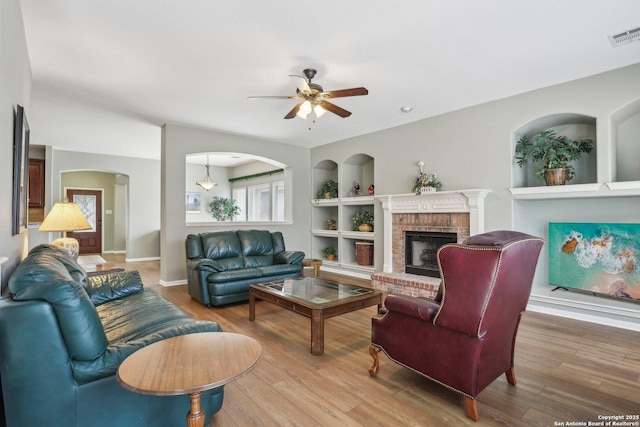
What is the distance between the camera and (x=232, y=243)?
5.09m

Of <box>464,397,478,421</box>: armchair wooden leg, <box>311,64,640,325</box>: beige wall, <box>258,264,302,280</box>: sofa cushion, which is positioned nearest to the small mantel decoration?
<box>311,64,640,325</box>: beige wall

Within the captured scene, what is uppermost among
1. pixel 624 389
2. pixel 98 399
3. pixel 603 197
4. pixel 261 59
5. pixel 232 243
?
pixel 261 59

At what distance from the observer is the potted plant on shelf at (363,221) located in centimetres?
640

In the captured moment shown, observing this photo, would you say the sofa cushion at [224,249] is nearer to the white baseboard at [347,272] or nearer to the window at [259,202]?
the white baseboard at [347,272]

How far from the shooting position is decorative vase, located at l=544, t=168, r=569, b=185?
390 centimetres

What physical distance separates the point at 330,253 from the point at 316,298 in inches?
164

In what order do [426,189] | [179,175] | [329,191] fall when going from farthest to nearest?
1. [329,191]
2. [179,175]
3. [426,189]

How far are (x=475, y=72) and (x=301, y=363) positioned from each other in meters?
3.54

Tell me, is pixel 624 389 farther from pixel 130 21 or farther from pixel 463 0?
pixel 130 21

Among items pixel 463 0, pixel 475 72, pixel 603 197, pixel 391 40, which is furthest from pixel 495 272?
pixel 603 197

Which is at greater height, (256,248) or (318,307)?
(256,248)

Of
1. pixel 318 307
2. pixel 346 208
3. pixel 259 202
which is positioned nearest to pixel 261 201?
pixel 259 202

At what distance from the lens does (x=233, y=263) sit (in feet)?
15.8

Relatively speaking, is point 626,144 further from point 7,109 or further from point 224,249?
point 7,109
